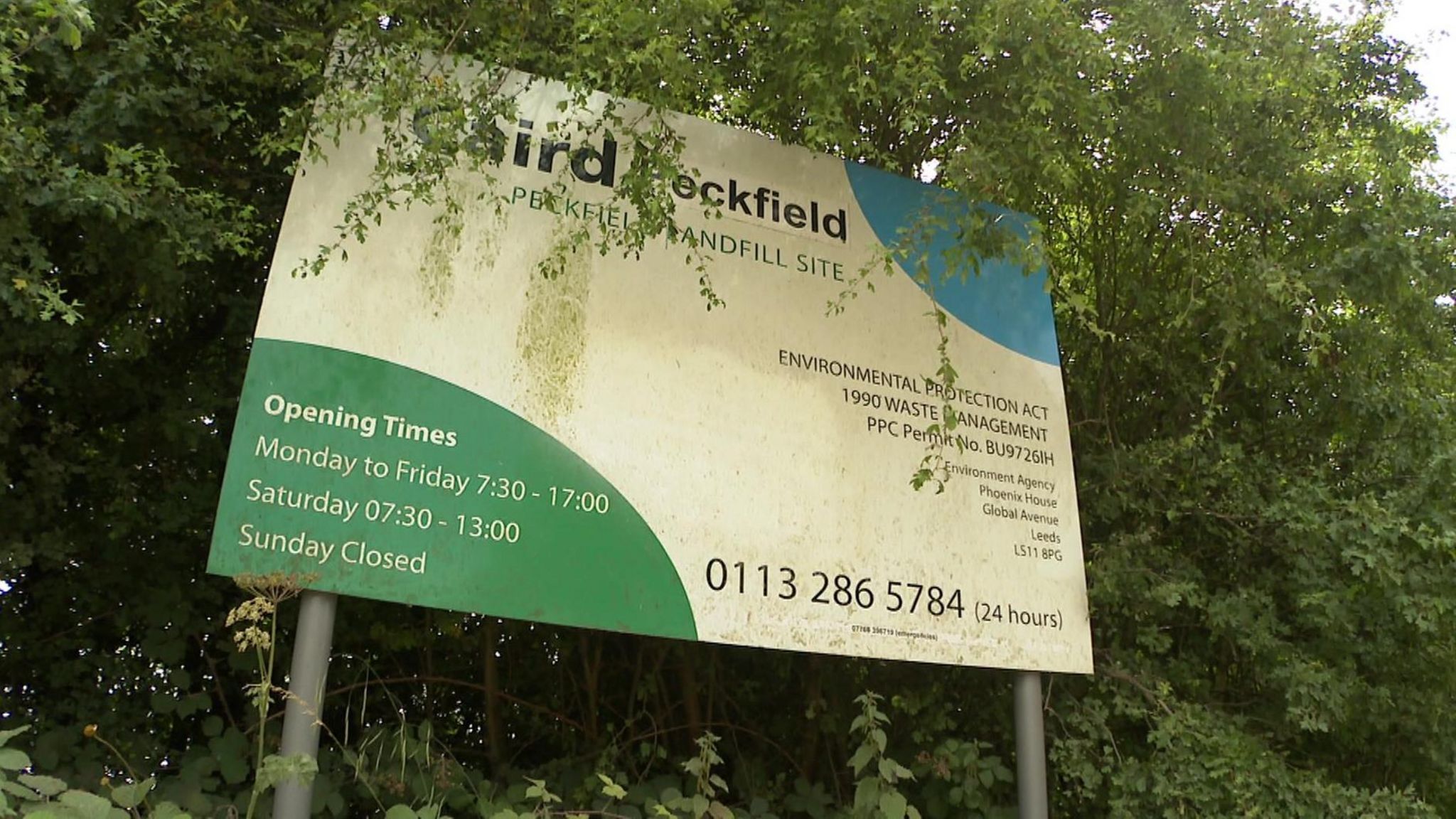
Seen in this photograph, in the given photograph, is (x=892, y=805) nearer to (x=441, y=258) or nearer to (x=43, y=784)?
(x=441, y=258)

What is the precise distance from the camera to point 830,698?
19.2ft

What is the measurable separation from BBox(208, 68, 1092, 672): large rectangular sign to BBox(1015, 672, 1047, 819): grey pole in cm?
14

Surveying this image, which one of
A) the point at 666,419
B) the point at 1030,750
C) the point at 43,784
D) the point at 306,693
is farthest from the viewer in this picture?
the point at 1030,750

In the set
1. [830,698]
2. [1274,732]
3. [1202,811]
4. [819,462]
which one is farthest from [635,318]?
[1274,732]

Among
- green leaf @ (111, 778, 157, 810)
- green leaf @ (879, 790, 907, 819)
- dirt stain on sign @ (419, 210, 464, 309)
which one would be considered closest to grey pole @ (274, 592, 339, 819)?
green leaf @ (111, 778, 157, 810)

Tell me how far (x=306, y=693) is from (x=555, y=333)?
59.4 inches

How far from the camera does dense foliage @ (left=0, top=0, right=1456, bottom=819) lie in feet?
14.8

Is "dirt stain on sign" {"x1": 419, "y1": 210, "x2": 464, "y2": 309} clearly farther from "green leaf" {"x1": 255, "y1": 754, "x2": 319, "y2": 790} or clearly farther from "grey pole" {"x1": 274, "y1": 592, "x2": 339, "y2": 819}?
"green leaf" {"x1": 255, "y1": 754, "x2": 319, "y2": 790}

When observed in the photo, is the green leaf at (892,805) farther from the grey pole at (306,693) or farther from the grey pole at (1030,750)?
the grey pole at (306,693)

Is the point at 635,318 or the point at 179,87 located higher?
the point at 179,87

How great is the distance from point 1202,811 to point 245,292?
4688 millimetres

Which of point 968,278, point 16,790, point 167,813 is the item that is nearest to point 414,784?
point 167,813

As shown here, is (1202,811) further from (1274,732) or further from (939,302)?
(939,302)

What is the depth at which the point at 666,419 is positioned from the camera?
14.8ft
